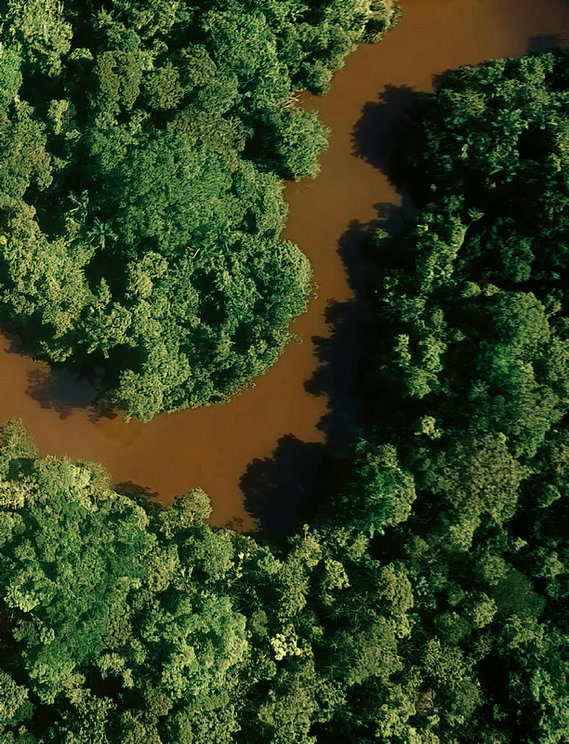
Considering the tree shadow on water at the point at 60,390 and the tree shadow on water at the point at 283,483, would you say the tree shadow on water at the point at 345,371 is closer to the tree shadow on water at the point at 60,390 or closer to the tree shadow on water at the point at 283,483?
the tree shadow on water at the point at 283,483

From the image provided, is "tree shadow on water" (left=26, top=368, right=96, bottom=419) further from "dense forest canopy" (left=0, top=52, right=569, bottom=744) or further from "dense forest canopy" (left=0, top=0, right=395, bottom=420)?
"dense forest canopy" (left=0, top=52, right=569, bottom=744)

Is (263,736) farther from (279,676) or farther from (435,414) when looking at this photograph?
(435,414)

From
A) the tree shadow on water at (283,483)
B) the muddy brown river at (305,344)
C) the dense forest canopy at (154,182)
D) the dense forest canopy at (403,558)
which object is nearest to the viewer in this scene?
the dense forest canopy at (403,558)

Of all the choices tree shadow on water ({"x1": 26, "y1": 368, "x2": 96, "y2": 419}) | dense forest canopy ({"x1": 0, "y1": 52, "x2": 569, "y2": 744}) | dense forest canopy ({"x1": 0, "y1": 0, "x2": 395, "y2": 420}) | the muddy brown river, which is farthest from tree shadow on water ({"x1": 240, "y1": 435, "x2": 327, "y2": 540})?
tree shadow on water ({"x1": 26, "y1": 368, "x2": 96, "y2": 419})

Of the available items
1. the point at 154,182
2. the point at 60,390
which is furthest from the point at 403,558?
the point at 154,182

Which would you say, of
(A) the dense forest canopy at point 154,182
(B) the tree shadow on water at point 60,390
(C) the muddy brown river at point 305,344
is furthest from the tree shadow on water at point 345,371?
(B) the tree shadow on water at point 60,390

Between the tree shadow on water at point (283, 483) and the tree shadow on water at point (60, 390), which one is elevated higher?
the tree shadow on water at point (283, 483)
